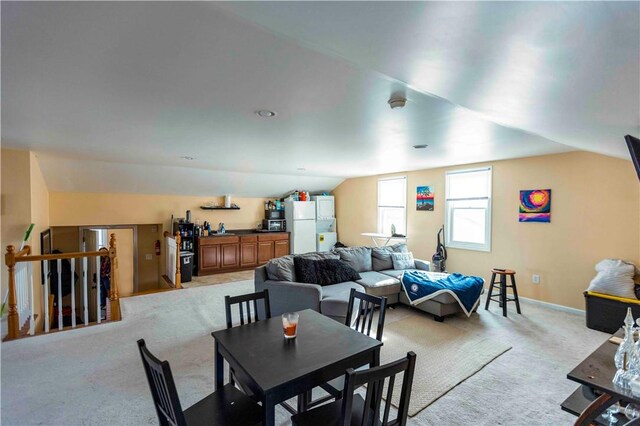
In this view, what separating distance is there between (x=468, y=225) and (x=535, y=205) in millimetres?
1099

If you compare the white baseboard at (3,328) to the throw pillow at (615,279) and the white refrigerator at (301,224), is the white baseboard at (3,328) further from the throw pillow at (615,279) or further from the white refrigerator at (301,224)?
the throw pillow at (615,279)

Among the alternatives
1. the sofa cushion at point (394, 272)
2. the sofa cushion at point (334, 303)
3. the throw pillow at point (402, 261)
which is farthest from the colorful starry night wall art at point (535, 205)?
the sofa cushion at point (334, 303)

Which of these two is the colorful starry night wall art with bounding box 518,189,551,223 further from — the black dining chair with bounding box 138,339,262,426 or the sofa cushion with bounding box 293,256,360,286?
the black dining chair with bounding box 138,339,262,426

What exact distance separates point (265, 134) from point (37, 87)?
1865mm

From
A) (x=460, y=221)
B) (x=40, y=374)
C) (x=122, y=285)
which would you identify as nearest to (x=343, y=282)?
(x=460, y=221)

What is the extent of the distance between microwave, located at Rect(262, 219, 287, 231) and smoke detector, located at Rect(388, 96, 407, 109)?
5823mm

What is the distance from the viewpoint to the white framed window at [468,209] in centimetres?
508

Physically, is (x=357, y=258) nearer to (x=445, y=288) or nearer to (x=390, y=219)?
(x=445, y=288)

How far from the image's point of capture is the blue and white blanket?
378 cm

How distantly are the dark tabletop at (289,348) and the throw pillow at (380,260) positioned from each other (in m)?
2.91

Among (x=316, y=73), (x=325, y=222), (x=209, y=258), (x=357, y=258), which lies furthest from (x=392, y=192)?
(x=316, y=73)

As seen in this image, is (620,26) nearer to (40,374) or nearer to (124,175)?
(40,374)

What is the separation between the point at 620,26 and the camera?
2.70ft

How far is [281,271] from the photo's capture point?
145 inches
